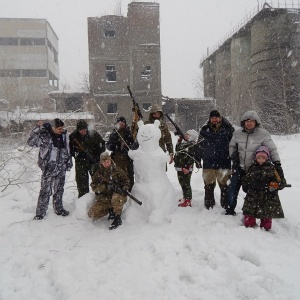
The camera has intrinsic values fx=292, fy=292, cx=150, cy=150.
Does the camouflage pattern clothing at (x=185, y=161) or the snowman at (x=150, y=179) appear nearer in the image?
the snowman at (x=150, y=179)

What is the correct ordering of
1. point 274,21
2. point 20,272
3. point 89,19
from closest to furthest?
point 20,272
point 274,21
point 89,19

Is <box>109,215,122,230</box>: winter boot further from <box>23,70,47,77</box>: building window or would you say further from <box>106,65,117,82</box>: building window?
<box>23,70,47,77</box>: building window

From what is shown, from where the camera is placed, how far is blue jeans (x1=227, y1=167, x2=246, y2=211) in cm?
444

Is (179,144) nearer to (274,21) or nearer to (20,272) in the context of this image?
(20,272)

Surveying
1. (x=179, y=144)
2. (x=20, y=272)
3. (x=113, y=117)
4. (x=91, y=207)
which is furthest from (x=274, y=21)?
(x=20, y=272)

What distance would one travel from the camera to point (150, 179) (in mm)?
4734

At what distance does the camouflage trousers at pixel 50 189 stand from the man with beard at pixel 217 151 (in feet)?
8.00

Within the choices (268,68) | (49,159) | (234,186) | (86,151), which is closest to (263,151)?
(234,186)

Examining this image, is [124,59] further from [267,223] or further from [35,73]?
[267,223]

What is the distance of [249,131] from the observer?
4293 mm

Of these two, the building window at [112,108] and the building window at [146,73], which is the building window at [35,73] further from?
the building window at [146,73]

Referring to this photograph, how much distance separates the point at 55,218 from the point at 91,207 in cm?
70

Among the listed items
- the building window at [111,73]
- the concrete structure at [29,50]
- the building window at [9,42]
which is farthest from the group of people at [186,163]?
the building window at [9,42]

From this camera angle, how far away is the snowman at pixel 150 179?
462cm
